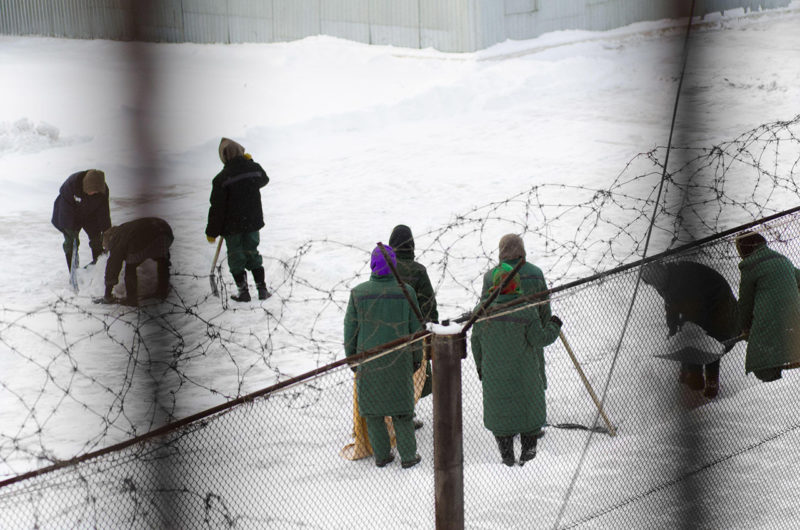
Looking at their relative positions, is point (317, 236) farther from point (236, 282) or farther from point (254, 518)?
point (254, 518)

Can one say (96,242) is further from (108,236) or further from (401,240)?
(401,240)

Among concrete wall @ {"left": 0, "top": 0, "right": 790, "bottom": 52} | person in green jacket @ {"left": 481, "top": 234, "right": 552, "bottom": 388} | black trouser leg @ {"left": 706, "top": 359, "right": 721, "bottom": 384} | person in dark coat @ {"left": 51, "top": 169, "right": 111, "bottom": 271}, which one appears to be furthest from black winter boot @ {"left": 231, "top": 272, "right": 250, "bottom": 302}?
concrete wall @ {"left": 0, "top": 0, "right": 790, "bottom": 52}

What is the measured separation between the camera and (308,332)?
716 centimetres

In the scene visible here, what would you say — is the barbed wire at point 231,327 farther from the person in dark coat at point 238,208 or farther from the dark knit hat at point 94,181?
the dark knit hat at point 94,181

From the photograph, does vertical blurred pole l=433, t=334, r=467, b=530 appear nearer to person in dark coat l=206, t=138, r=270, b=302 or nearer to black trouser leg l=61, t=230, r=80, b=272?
person in dark coat l=206, t=138, r=270, b=302

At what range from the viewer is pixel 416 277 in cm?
527

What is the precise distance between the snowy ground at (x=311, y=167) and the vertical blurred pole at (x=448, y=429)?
659 millimetres

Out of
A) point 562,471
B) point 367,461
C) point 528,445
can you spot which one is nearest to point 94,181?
point 367,461

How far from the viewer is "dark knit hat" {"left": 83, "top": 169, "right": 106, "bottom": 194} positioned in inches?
284

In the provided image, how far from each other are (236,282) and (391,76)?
749cm

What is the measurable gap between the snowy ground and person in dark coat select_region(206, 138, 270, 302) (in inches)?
14.3

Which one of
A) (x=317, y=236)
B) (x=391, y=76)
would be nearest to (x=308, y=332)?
(x=317, y=236)

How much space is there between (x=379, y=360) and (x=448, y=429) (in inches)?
50.3

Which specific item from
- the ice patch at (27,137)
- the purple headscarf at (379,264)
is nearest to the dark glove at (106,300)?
the purple headscarf at (379,264)
